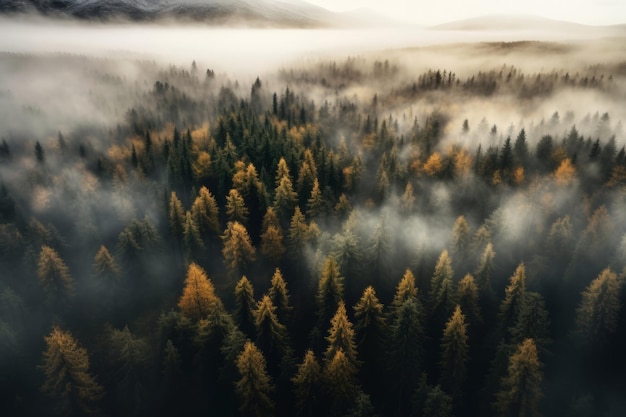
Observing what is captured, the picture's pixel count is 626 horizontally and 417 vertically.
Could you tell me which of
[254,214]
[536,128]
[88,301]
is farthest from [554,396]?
[536,128]

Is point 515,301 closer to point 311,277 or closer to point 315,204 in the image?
point 311,277

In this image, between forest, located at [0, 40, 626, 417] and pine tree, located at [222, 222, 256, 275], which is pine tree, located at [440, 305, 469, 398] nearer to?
forest, located at [0, 40, 626, 417]

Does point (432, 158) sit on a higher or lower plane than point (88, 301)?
higher

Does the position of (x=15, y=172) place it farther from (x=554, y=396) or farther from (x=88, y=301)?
(x=554, y=396)

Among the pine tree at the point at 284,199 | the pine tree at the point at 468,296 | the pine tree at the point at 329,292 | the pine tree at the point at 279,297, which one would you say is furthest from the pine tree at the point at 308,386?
the pine tree at the point at 284,199

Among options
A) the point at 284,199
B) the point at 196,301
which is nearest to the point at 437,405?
the point at 196,301

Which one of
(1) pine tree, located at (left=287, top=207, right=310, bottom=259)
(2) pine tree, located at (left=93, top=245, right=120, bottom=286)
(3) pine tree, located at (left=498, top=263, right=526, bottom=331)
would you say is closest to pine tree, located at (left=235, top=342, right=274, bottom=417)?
(1) pine tree, located at (left=287, top=207, right=310, bottom=259)

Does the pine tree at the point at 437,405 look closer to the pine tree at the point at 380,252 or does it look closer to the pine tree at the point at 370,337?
the pine tree at the point at 370,337
